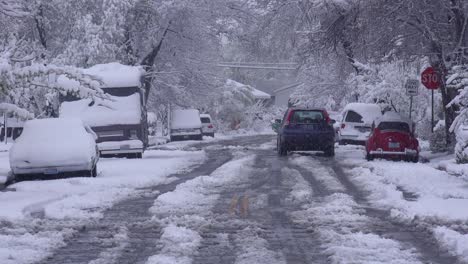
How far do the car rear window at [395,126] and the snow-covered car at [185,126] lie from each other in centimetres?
2666

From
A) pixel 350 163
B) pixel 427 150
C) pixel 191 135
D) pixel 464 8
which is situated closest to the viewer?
pixel 464 8

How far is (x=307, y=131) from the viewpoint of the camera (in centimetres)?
2778

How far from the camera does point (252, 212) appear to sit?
13055 mm

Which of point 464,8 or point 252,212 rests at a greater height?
point 464,8

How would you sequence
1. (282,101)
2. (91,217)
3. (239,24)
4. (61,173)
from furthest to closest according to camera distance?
(282,101), (239,24), (61,173), (91,217)

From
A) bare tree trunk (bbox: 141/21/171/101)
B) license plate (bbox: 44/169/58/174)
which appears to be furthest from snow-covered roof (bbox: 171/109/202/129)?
license plate (bbox: 44/169/58/174)

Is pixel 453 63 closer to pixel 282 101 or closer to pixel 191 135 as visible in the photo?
pixel 191 135

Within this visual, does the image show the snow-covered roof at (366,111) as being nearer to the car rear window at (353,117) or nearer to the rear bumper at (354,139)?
the car rear window at (353,117)

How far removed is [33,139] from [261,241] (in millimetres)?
10256

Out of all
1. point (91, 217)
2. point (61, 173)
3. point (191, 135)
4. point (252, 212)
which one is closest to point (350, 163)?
point (61, 173)

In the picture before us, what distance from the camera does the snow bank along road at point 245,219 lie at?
9.21 meters

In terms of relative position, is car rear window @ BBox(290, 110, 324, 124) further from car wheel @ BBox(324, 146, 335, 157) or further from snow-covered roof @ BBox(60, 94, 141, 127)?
snow-covered roof @ BBox(60, 94, 141, 127)

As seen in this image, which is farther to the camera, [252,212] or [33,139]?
[33,139]

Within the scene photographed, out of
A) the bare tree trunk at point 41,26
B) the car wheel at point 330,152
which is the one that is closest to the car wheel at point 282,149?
the car wheel at point 330,152
